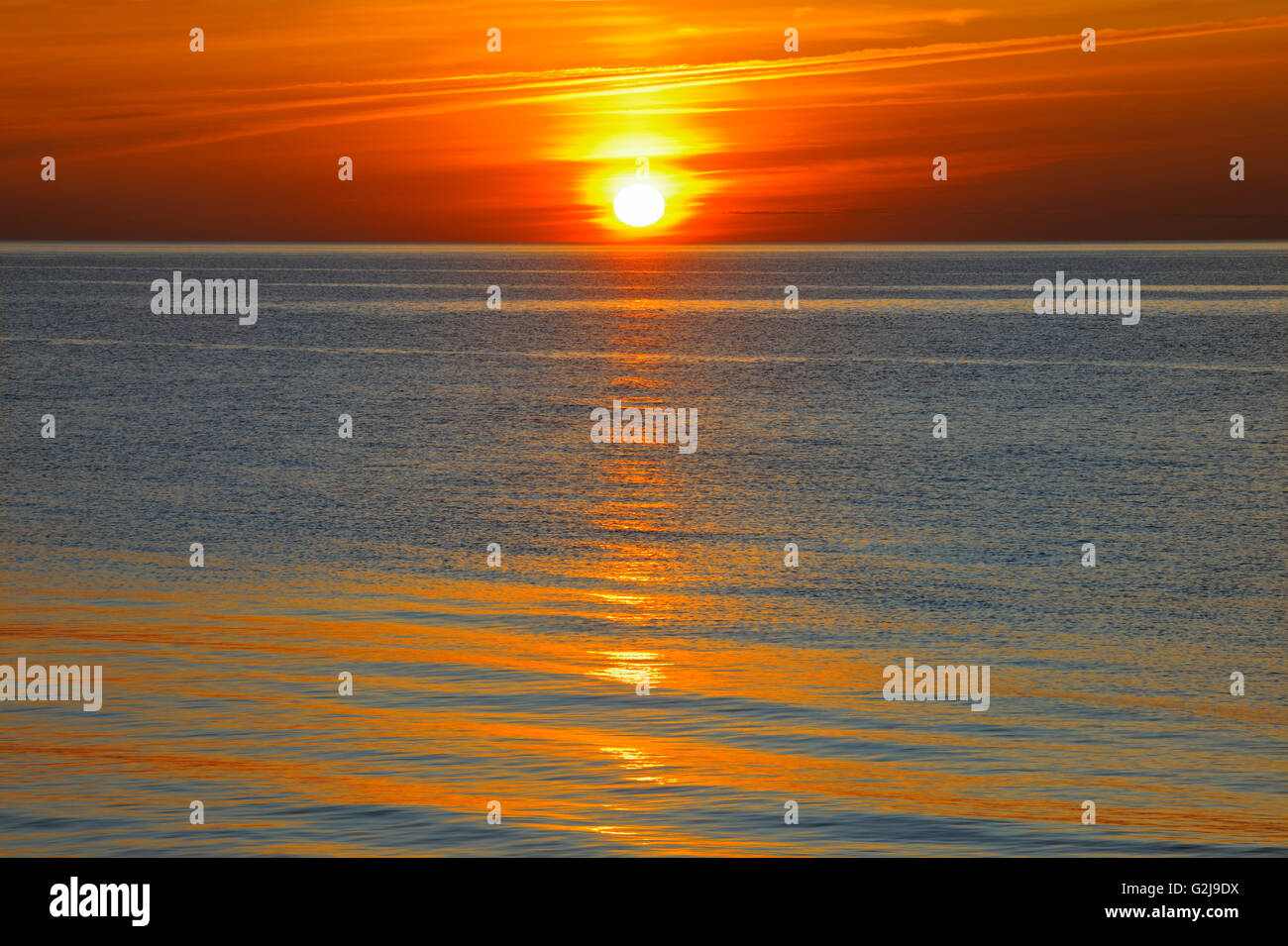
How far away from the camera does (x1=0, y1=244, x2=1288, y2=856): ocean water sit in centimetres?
1647

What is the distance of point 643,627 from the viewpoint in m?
25.0

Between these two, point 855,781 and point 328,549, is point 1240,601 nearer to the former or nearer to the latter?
point 855,781

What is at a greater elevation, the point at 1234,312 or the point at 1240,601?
the point at 1234,312

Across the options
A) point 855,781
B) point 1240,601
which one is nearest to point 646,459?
point 1240,601

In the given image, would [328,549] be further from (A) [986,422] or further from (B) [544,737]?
(A) [986,422]

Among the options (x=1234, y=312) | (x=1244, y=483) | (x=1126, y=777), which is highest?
(x=1234, y=312)

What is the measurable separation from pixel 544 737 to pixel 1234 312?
12936 cm

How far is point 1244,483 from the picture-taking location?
41.9 meters

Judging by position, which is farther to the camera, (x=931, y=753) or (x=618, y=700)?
(x=618, y=700)

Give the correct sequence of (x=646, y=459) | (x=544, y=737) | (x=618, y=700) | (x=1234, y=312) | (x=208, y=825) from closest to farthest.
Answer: (x=208, y=825), (x=544, y=737), (x=618, y=700), (x=646, y=459), (x=1234, y=312)

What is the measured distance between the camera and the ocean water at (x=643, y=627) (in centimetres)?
1647

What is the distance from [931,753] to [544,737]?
4.81 m

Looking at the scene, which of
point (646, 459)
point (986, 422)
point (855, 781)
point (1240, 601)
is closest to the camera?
point (855, 781)
